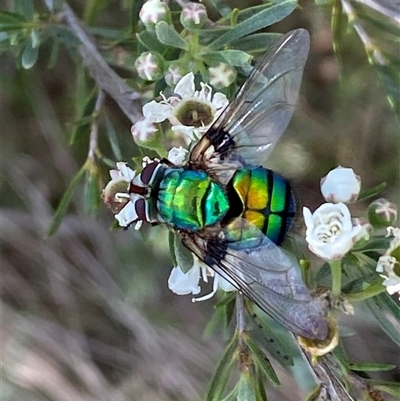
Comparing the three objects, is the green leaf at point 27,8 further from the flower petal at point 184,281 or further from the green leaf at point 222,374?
the green leaf at point 222,374

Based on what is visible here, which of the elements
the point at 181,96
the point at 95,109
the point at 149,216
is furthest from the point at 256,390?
the point at 95,109

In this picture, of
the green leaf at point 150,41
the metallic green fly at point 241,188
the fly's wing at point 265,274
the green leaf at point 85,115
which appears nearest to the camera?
the fly's wing at point 265,274

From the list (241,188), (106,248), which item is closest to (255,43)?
(241,188)

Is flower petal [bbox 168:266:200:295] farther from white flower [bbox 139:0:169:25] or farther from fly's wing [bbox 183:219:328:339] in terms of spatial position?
white flower [bbox 139:0:169:25]

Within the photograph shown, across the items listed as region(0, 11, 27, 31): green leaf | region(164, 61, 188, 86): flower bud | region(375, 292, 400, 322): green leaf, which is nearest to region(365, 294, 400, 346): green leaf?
region(375, 292, 400, 322): green leaf

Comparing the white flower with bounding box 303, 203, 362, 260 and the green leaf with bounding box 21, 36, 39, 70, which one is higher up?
the white flower with bounding box 303, 203, 362, 260

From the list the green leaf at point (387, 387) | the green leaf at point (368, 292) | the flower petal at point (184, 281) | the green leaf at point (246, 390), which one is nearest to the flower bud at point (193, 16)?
the flower petal at point (184, 281)
